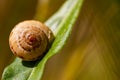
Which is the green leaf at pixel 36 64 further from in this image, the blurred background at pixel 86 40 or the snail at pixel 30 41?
the blurred background at pixel 86 40

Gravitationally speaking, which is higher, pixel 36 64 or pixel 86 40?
pixel 36 64

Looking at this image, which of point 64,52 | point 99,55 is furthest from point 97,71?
point 64,52

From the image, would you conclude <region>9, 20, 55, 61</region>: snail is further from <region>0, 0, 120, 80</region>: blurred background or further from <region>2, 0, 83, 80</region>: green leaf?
<region>0, 0, 120, 80</region>: blurred background

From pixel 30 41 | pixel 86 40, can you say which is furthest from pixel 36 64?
pixel 86 40

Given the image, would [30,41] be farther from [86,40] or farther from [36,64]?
[86,40]

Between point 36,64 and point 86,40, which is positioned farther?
point 86,40

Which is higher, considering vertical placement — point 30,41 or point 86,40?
point 30,41
